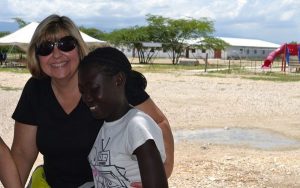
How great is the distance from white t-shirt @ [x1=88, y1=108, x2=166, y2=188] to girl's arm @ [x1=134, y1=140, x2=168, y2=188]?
3cm

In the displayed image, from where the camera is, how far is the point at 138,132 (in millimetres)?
1941

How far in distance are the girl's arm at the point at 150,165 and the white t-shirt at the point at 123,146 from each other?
0.03m

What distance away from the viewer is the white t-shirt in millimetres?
1956

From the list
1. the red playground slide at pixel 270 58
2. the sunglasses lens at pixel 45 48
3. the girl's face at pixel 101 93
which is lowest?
the red playground slide at pixel 270 58

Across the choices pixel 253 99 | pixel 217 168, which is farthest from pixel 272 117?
pixel 217 168

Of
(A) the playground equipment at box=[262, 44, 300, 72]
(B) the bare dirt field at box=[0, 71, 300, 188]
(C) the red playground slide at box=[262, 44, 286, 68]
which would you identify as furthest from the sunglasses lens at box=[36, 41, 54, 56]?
(C) the red playground slide at box=[262, 44, 286, 68]

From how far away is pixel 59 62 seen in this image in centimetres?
270

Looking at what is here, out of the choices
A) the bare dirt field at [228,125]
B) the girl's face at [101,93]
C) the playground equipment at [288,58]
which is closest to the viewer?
the girl's face at [101,93]

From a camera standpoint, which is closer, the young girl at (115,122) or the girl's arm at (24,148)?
the young girl at (115,122)

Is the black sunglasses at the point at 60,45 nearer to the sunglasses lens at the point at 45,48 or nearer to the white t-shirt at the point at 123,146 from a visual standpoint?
the sunglasses lens at the point at 45,48

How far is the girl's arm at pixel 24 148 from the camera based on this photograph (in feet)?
9.17

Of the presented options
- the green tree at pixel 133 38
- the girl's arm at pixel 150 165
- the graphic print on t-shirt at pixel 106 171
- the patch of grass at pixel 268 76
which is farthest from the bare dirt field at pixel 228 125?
the green tree at pixel 133 38

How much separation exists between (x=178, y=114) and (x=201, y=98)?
156 inches

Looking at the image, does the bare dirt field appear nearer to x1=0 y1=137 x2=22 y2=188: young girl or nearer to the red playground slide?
x1=0 y1=137 x2=22 y2=188: young girl
